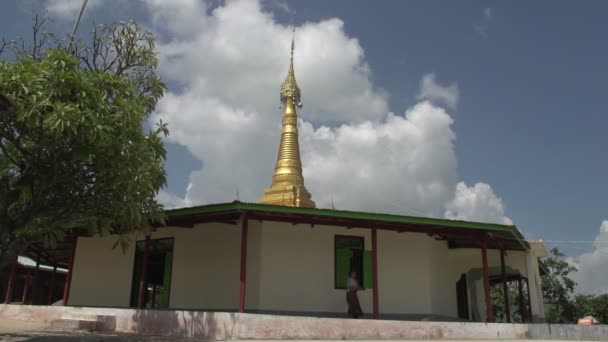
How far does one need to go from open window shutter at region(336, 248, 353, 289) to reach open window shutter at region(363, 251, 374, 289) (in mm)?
388

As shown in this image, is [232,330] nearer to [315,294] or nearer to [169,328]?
[169,328]

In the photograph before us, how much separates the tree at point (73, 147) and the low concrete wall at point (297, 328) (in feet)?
7.63

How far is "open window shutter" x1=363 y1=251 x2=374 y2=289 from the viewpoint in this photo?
Result: 12859mm

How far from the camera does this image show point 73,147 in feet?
26.6

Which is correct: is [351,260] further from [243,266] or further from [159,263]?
[159,263]

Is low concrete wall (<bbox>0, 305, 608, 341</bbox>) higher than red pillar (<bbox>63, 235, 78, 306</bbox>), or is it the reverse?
red pillar (<bbox>63, 235, 78, 306</bbox>)

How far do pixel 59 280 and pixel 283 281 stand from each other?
1724 cm

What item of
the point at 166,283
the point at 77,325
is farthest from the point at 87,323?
the point at 166,283

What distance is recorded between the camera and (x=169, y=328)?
10.6 metres

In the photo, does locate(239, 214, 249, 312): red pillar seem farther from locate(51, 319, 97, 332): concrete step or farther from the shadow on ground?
locate(51, 319, 97, 332): concrete step

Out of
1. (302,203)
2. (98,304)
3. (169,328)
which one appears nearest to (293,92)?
(302,203)

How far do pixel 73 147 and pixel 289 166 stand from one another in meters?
15.4

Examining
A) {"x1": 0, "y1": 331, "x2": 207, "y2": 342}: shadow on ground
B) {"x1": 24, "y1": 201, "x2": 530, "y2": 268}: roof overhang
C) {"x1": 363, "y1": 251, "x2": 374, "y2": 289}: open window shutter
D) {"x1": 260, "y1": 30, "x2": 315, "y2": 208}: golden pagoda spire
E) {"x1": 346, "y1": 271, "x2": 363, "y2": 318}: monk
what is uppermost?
{"x1": 260, "y1": 30, "x2": 315, "y2": 208}: golden pagoda spire

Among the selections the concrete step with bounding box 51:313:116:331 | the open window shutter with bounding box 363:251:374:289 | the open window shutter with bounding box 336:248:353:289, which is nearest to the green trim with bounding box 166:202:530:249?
the open window shutter with bounding box 363:251:374:289
